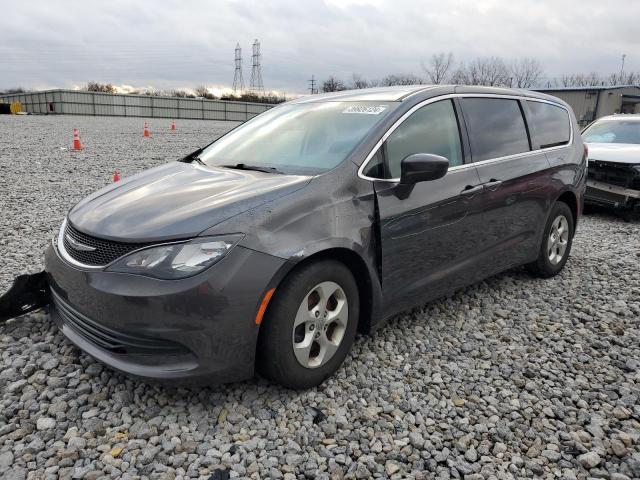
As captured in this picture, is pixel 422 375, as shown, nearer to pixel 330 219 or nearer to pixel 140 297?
pixel 330 219

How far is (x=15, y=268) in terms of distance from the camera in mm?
4738

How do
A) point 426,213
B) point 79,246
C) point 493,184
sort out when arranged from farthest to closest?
point 493,184
point 426,213
point 79,246

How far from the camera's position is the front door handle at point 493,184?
3861 millimetres

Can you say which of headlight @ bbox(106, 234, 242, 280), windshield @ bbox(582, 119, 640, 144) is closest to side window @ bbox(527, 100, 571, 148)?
headlight @ bbox(106, 234, 242, 280)

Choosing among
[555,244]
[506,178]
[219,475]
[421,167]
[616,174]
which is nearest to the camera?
[219,475]

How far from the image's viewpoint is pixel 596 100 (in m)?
37.1

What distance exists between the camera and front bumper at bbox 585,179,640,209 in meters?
7.75

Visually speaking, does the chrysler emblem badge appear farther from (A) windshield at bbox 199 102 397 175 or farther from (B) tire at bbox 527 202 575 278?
(B) tire at bbox 527 202 575 278

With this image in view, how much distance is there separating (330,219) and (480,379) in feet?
4.58

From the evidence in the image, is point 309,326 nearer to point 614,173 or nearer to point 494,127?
point 494,127

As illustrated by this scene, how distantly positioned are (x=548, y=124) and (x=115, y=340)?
13.8 ft

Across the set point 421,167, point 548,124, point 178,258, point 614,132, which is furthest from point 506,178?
point 614,132

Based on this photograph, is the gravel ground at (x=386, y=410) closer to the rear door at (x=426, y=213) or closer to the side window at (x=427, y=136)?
the rear door at (x=426, y=213)

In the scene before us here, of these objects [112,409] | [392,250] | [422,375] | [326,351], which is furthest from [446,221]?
[112,409]
